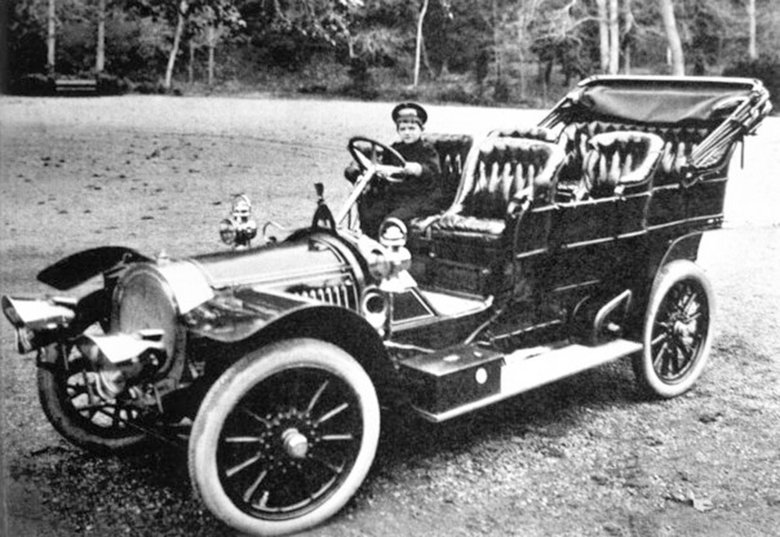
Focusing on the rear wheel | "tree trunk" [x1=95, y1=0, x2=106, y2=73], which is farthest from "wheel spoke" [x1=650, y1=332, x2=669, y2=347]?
"tree trunk" [x1=95, y1=0, x2=106, y2=73]

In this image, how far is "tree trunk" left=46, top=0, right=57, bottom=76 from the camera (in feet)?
10.1

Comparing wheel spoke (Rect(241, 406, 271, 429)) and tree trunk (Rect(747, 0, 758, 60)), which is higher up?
tree trunk (Rect(747, 0, 758, 60))

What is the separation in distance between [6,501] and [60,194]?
174 centimetres

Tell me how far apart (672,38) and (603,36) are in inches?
18.4

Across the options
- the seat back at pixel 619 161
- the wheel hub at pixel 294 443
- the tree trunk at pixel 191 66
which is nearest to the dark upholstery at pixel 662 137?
the seat back at pixel 619 161

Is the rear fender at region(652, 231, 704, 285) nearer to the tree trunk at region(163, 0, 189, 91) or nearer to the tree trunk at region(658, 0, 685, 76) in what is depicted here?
the tree trunk at region(658, 0, 685, 76)

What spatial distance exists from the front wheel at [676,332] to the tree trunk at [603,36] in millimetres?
1747

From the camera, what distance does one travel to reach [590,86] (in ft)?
17.9

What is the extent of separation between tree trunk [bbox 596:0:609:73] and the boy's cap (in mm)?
1602

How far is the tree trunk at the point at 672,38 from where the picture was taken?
5.28 m

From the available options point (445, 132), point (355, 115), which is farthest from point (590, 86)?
point (355, 115)

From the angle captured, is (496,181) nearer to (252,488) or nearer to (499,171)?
(499,171)

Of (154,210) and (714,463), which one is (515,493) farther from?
(154,210)

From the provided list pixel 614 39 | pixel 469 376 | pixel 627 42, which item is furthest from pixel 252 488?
pixel 627 42
